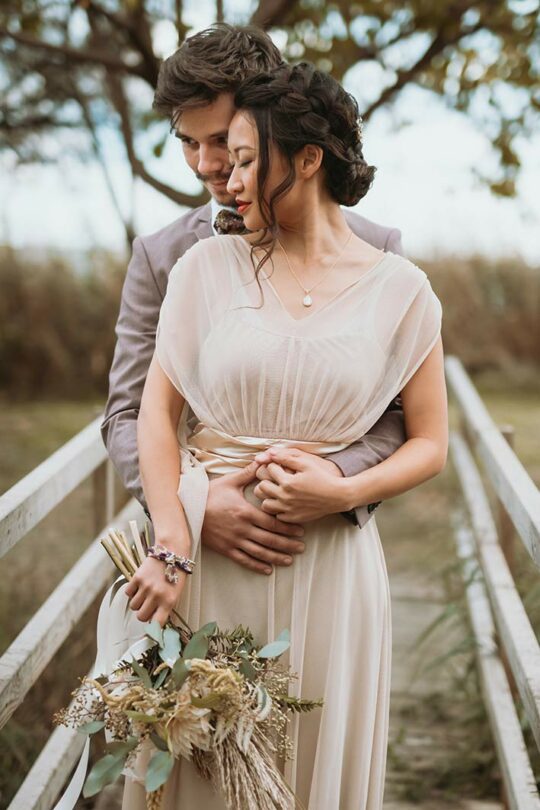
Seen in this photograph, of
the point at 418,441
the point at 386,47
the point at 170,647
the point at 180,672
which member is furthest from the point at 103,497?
the point at 386,47

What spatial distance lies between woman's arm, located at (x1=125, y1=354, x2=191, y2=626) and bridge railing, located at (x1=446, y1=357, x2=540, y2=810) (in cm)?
71

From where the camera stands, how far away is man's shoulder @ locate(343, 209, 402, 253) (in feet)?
8.66

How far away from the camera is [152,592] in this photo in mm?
2117

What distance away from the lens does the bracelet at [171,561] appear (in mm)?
2135

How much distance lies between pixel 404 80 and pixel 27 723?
2.98m

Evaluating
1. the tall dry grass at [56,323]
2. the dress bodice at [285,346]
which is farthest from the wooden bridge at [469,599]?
the tall dry grass at [56,323]

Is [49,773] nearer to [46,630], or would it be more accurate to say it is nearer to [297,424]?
[46,630]

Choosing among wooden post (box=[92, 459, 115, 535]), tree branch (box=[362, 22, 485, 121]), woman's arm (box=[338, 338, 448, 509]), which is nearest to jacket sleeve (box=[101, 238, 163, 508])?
woman's arm (box=[338, 338, 448, 509])

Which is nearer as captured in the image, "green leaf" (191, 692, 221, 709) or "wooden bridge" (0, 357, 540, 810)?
"green leaf" (191, 692, 221, 709)

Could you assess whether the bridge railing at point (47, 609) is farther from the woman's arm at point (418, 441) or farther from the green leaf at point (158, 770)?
the woman's arm at point (418, 441)

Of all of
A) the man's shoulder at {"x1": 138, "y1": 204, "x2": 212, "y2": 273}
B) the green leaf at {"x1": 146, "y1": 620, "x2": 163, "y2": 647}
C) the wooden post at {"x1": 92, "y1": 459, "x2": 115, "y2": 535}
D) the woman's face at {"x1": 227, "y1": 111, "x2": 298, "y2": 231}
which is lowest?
the green leaf at {"x1": 146, "y1": 620, "x2": 163, "y2": 647}

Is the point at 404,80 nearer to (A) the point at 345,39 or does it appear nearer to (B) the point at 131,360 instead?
(A) the point at 345,39

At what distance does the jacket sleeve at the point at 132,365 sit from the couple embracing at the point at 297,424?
6cm

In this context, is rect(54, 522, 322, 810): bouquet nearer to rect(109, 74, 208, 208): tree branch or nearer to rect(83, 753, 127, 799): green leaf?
rect(83, 753, 127, 799): green leaf
